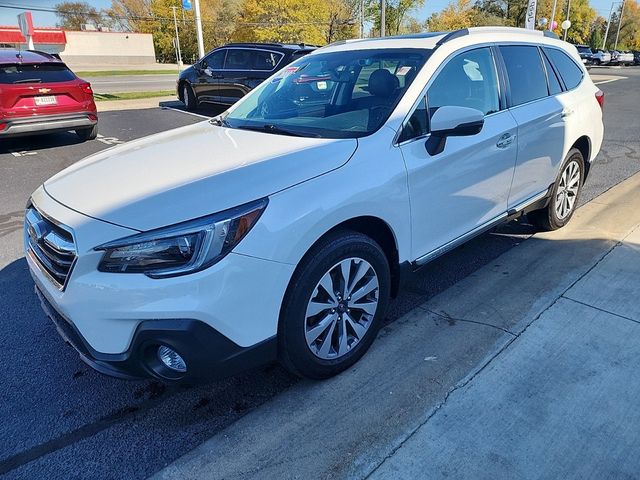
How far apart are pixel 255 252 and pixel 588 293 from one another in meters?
2.64

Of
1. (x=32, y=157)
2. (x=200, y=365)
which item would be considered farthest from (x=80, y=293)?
(x=32, y=157)

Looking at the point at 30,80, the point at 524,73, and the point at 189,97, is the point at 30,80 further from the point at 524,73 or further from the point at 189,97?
the point at 524,73

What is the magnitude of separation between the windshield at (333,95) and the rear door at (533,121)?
1.04 metres

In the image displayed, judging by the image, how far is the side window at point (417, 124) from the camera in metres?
2.80

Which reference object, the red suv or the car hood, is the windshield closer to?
the car hood

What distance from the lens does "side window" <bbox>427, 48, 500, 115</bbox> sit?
3.08 metres

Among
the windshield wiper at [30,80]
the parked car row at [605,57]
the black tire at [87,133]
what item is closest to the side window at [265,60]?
the black tire at [87,133]

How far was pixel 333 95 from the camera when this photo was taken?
11.0ft

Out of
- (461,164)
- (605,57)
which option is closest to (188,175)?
(461,164)

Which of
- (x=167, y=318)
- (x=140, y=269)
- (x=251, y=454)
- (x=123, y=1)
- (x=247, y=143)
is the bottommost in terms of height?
(x=251, y=454)

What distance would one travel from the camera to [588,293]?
11.5ft

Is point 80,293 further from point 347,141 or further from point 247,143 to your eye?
point 347,141

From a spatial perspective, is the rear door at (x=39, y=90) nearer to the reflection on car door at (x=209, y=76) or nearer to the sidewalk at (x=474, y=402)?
the reflection on car door at (x=209, y=76)

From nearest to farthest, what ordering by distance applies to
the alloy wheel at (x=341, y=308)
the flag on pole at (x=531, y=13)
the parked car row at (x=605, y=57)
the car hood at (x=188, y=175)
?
1. the car hood at (x=188, y=175)
2. the alloy wheel at (x=341, y=308)
3. the flag on pole at (x=531, y=13)
4. the parked car row at (x=605, y=57)
